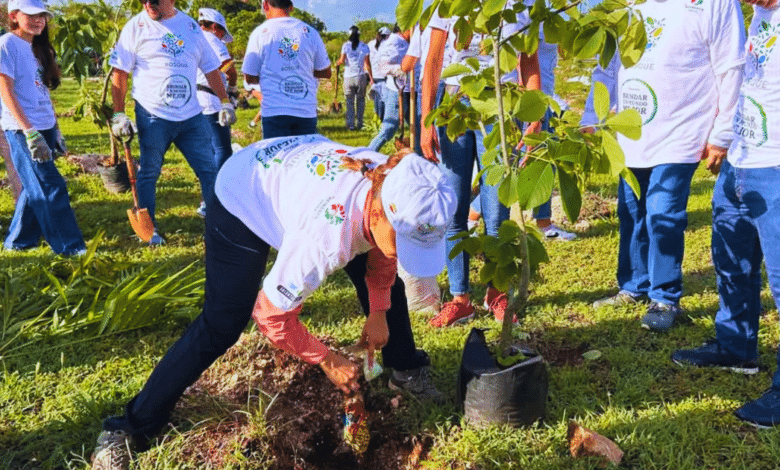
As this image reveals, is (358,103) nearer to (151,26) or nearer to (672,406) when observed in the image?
(151,26)

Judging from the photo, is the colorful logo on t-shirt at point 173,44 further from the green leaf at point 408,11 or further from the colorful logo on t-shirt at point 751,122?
the colorful logo on t-shirt at point 751,122

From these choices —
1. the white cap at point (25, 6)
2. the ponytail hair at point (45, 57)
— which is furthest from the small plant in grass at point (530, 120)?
the ponytail hair at point (45, 57)

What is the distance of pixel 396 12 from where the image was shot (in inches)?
75.9

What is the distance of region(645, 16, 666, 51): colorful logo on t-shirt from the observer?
2980mm

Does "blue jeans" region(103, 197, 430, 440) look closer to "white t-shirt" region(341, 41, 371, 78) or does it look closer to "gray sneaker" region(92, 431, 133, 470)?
"gray sneaker" region(92, 431, 133, 470)

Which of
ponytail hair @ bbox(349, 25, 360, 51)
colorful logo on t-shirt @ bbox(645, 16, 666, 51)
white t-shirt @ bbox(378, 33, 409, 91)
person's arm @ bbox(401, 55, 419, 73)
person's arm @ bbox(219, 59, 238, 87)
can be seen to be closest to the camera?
colorful logo on t-shirt @ bbox(645, 16, 666, 51)

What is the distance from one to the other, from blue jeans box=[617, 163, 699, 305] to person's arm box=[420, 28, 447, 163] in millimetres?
1045

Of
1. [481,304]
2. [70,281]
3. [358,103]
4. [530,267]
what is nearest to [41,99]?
[70,281]

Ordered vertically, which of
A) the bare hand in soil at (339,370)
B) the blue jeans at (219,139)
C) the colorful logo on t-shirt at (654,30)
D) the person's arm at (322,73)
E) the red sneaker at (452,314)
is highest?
the colorful logo on t-shirt at (654,30)

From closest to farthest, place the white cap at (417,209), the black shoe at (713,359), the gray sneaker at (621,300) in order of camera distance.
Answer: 1. the white cap at (417,209)
2. the black shoe at (713,359)
3. the gray sneaker at (621,300)

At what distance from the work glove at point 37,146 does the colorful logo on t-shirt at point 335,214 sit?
3.14 metres

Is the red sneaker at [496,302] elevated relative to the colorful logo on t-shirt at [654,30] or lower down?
lower down

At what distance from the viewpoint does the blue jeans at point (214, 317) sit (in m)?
2.08

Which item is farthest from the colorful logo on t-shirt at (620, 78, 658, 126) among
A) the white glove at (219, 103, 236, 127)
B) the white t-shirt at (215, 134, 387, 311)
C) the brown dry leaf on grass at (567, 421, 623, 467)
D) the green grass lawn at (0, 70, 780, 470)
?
the white glove at (219, 103, 236, 127)
